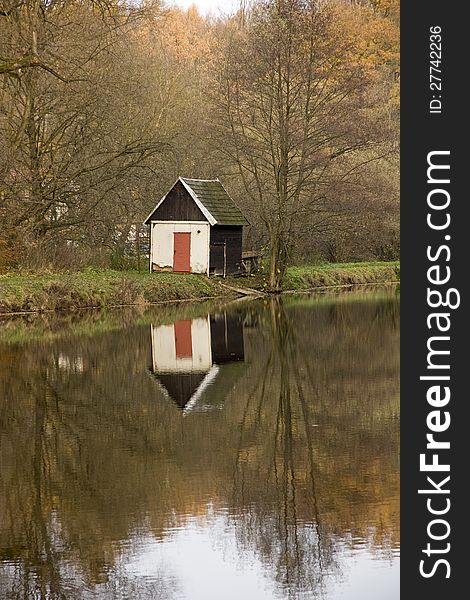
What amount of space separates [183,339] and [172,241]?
1842 cm

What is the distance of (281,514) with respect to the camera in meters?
8.89

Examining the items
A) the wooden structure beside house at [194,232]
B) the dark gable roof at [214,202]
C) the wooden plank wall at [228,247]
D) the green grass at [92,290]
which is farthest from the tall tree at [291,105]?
the green grass at [92,290]

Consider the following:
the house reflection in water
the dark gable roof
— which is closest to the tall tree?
the dark gable roof

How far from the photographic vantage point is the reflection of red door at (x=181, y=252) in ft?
133

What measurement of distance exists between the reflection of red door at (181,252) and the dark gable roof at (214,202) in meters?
1.14

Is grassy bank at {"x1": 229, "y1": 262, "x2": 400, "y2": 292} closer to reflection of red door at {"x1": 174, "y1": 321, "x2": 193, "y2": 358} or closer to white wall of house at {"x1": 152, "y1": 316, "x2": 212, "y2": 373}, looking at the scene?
reflection of red door at {"x1": 174, "y1": 321, "x2": 193, "y2": 358}

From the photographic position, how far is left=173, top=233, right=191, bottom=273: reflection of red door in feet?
133

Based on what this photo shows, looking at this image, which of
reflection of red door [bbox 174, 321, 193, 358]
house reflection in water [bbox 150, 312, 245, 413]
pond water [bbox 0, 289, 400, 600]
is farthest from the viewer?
reflection of red door [bbox 174, 321, 193, 358]

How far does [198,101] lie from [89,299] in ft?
59.5

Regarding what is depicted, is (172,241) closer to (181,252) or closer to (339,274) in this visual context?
(181,252)

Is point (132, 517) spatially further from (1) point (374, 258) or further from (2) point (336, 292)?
(1) point (374, 258)

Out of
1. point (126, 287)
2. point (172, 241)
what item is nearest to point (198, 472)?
point (126, 287)

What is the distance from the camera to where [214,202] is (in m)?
41.3

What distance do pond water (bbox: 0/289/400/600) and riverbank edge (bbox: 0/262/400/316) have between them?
A: 27.5 ft
